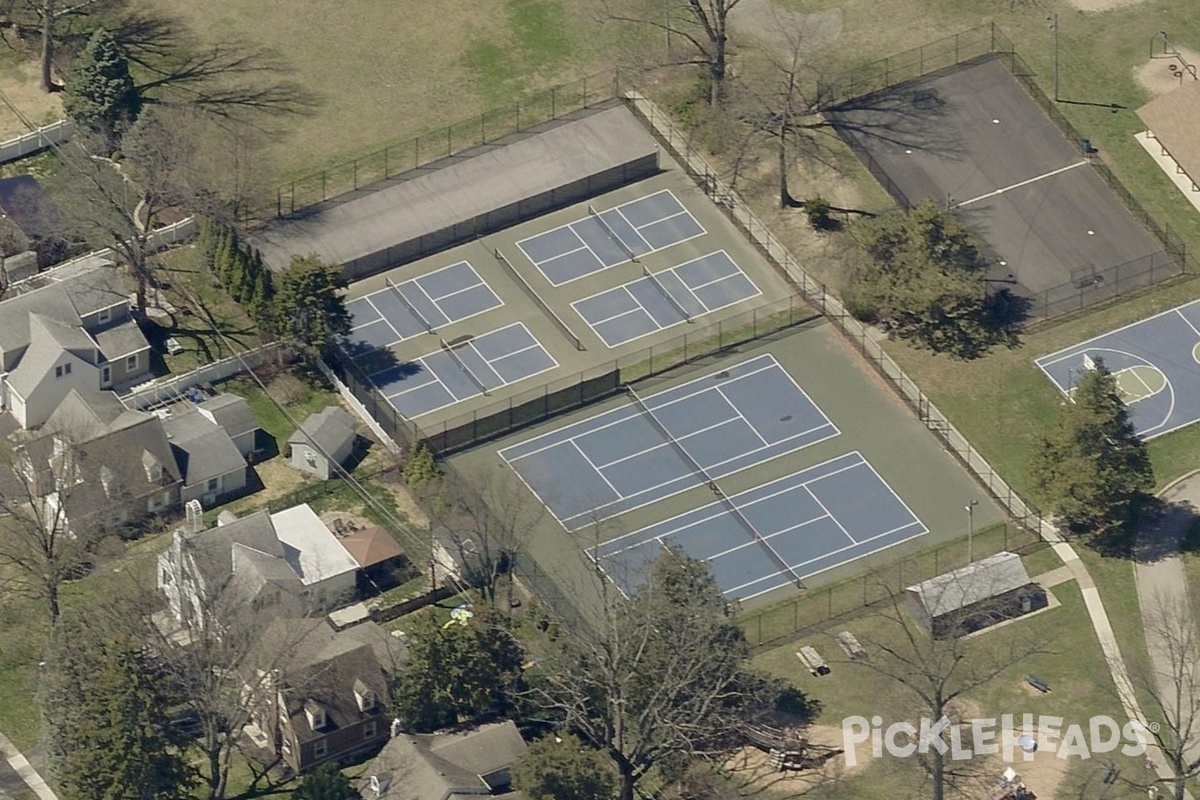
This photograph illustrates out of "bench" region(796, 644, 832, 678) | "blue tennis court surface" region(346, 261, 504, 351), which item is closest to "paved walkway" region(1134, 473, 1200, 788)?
"bench" region(796, 644, 832, 678)

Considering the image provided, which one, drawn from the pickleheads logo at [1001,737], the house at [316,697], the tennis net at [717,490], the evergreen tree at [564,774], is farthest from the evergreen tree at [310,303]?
the pickleheads logo at [1001,737]

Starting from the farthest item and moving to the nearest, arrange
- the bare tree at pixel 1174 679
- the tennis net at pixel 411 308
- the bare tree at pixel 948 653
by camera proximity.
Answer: the tennis net at pixel 411 308 < the bare tree at pixel 948 653 < the bare tree at pixel 1174 679

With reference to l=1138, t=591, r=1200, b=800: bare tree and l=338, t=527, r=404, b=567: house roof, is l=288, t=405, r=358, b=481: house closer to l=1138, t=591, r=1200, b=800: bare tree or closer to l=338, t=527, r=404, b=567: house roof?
l=338, t=527, r=404, b=567: house roof

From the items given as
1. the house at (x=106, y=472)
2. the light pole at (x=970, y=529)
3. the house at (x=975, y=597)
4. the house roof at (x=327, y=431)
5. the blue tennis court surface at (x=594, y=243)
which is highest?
the blue tennis court surface at (x=594, y=243)

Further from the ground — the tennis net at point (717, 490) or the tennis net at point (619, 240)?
the tennis net at point (619, 240)

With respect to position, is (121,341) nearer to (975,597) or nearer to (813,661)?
(813,661)

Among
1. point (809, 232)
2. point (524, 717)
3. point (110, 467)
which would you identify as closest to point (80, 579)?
point (110, 467)

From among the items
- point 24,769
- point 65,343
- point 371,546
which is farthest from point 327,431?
point 24,769

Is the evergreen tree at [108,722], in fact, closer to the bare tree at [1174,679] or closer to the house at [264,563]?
the house at [264,563]

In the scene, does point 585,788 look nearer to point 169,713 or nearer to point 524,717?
point 524,717
